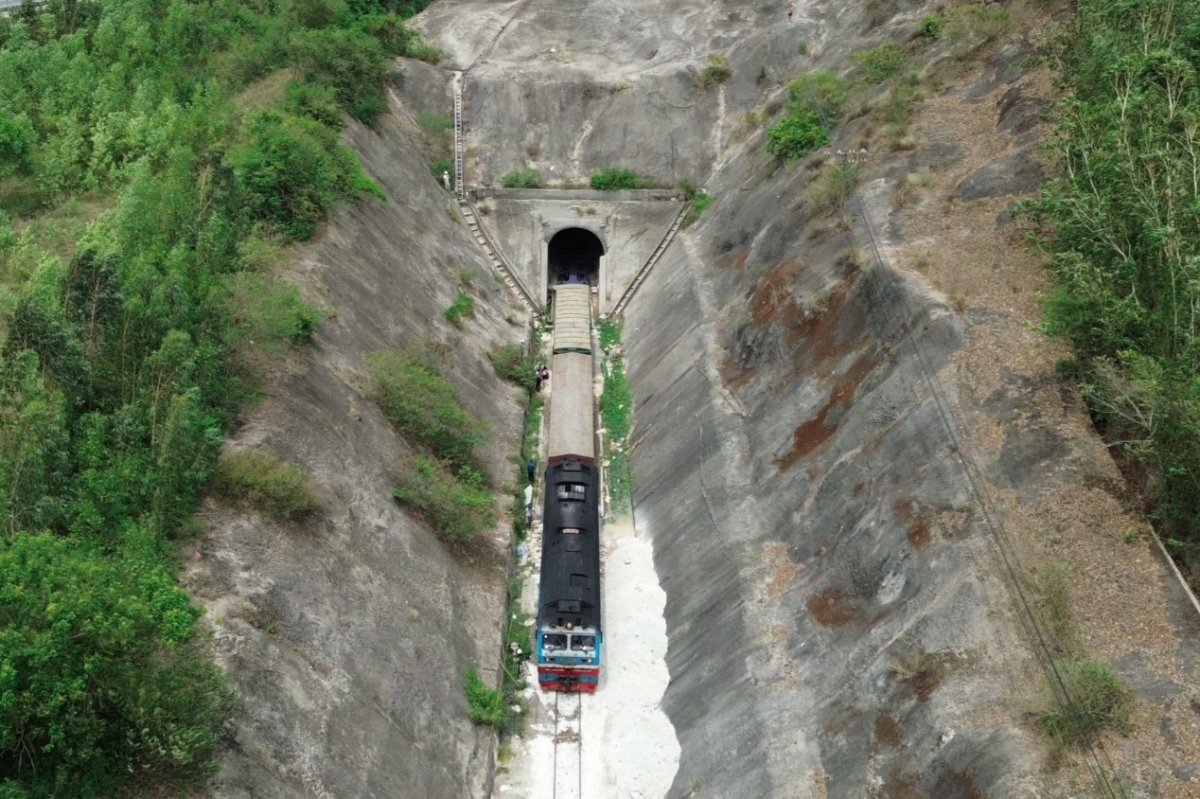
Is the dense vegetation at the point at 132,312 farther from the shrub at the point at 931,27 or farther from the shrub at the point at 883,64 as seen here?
the shrub at the point at 931,27

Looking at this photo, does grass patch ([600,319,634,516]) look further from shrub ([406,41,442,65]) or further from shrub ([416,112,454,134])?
shrub ([406,41,442,65])

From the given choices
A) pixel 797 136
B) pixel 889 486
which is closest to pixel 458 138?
pixel 797 136

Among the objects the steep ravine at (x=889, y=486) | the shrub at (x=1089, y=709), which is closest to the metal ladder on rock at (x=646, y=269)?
the steep ravine at (x=889, y=486)

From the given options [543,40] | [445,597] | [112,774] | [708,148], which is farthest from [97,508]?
[543,40]

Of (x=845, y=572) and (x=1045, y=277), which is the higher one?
(x=1045, y=277)

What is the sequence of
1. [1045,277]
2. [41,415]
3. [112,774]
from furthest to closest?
[1045,277], [41,415], [112,774]

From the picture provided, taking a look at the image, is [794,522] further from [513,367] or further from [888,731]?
[513,367]

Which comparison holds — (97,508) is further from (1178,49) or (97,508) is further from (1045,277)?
(1178,49)
